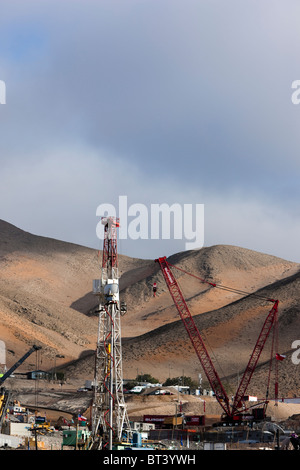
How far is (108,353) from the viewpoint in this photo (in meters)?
93.1

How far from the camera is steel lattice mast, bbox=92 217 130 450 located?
9088 centimetres

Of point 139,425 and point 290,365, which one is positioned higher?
point 290,365

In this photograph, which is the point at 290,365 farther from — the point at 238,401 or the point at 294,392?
the point at 238,401

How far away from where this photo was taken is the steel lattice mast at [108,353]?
90875 mm

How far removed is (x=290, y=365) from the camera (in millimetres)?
168125

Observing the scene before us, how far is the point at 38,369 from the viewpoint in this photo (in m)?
184

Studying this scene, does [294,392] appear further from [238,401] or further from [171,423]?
[171,423]

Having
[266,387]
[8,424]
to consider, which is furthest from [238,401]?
[8,424]

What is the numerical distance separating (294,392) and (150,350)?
151 feet

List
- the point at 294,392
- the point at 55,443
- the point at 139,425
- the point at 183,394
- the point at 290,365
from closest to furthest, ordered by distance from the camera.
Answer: the point at 55,443, the point at 139,425, the point at 183,394, the point at 294,392, the point at 290,365

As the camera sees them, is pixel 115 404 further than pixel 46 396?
No
